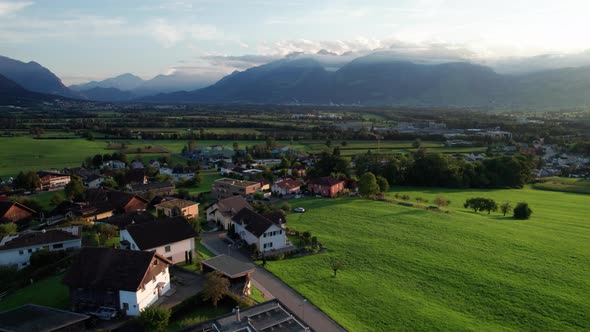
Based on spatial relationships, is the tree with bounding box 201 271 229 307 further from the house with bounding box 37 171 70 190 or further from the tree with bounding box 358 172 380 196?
the house with bounding box 37 171 70 190

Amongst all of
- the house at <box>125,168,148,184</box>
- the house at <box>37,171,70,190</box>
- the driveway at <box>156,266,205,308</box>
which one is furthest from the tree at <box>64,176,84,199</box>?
the driveway at <box>156,266,205,308</box>

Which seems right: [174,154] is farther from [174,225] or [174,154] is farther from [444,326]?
[444,326]

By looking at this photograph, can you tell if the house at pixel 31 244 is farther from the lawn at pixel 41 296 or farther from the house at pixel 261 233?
the house at pixel 261 233

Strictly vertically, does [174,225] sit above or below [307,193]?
above

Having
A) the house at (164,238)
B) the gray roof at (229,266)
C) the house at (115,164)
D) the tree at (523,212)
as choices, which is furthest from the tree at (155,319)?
the house at (115,164)

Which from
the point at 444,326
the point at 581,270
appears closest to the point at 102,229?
the point at 444,326

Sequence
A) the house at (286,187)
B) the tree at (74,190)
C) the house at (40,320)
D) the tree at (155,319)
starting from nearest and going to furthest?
1. the house at (40,320)
2. the tree at (155,319)
3. the tree at (74,190)
4. the house at (286,187)
